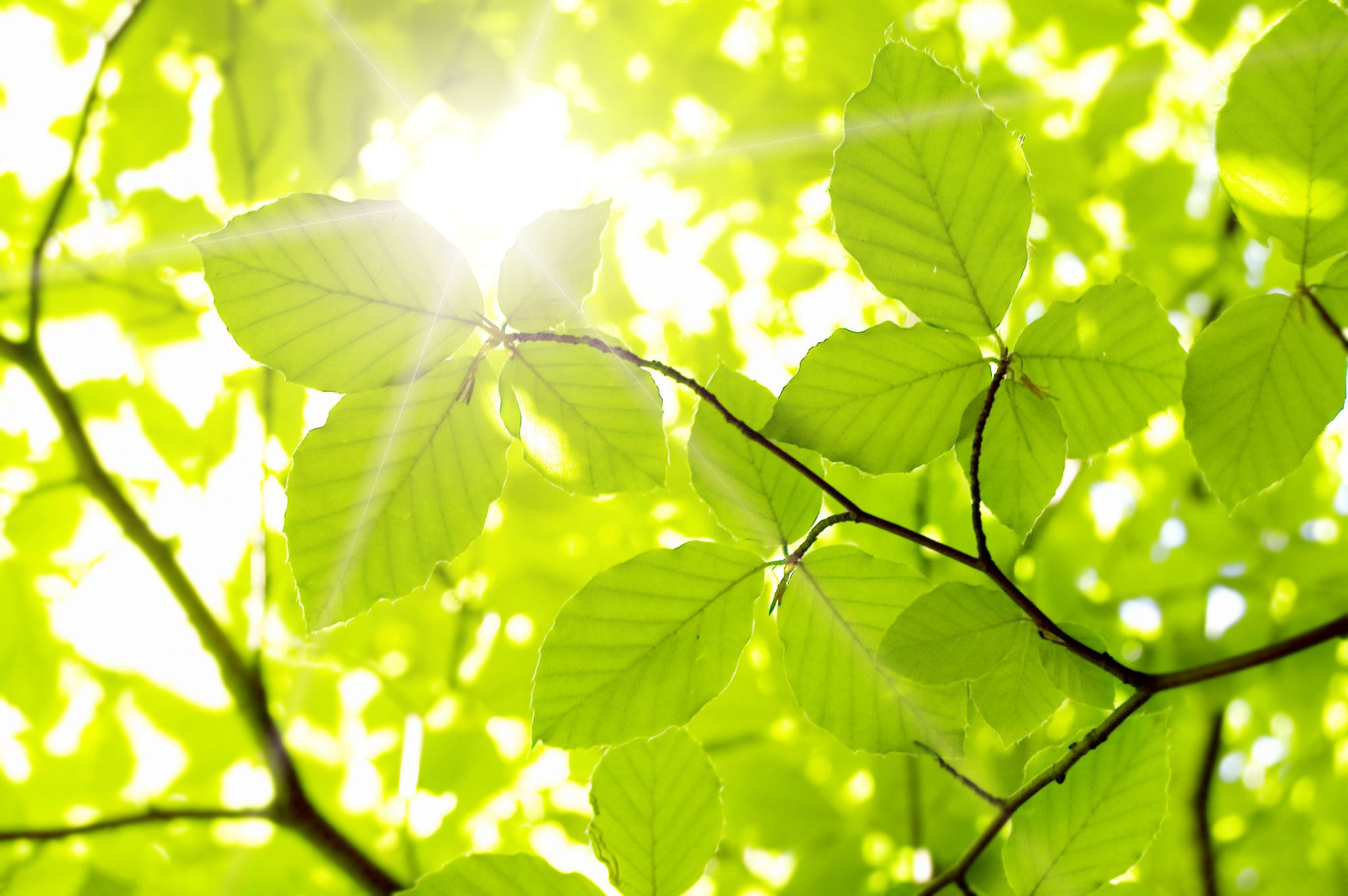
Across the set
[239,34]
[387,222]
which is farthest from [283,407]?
[387,222]

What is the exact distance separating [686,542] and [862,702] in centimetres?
13

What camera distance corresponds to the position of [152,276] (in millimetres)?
1670

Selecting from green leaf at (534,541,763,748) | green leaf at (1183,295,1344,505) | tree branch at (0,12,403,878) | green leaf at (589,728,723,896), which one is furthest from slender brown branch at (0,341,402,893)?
green leaf at (1183,295,1344,505)

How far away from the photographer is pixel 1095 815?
17.2 inches

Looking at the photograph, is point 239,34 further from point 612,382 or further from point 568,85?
point 612,382

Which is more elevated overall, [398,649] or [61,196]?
[61,196]

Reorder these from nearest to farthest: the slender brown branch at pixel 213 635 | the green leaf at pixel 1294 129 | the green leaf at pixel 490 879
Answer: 1. the green leaf at pixel 1294 129
2. the green leaf at pixel 490 879
3. the slender brown branch at pixel 213 635

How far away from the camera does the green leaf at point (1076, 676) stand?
42 cm

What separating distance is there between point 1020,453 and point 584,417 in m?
0.23

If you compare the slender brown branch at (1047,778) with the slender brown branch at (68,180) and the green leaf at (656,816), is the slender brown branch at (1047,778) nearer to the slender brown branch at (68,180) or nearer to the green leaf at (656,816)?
the green leaf at (656,816)

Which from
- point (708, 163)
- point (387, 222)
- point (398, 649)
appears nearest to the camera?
point (387, 222)

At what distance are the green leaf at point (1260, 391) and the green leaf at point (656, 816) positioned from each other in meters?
0.34

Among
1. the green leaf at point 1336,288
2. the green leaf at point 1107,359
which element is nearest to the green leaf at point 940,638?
the green leaf at point 1107,359

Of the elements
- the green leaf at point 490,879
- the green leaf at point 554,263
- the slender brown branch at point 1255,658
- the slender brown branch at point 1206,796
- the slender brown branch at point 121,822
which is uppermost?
the green leaf at point 554,263
